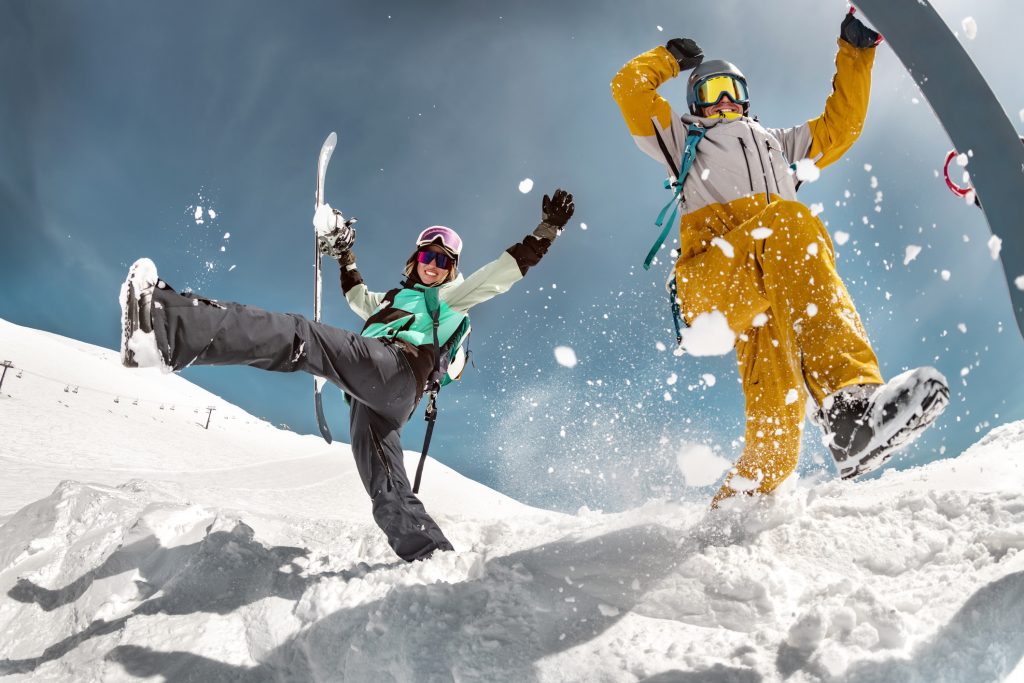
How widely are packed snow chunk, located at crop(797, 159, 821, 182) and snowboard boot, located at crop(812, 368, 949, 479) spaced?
174 centimetres

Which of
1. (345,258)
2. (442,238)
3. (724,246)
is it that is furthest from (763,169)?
(345,258)

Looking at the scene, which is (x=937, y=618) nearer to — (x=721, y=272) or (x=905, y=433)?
(x=905, y=433)

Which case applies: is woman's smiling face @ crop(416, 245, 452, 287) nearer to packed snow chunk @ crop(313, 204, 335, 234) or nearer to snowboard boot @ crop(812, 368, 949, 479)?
packed snow chunk @ crop(313, 204, 335, 234)

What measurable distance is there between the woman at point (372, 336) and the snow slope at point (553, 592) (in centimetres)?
40

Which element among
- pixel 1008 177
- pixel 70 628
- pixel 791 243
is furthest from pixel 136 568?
pixel 1008 177

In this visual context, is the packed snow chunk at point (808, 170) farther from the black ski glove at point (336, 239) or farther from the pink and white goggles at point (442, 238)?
the black ski glove at point (336, 239)

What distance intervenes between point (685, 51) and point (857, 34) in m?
0.86

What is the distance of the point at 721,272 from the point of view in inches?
99.4

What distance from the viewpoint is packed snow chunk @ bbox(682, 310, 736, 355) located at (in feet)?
8.45

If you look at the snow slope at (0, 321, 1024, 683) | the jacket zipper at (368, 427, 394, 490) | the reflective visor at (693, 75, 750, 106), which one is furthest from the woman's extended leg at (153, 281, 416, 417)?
the reflective visor at (693, 75, 750, 106)

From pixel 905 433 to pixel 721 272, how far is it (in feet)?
3.44

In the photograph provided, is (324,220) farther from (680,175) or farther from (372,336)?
(680,175)

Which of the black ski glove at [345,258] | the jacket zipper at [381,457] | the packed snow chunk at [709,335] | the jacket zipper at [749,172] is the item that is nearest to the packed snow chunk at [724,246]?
the packed snow chunk at [709,335]

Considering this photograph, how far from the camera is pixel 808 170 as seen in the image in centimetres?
313
